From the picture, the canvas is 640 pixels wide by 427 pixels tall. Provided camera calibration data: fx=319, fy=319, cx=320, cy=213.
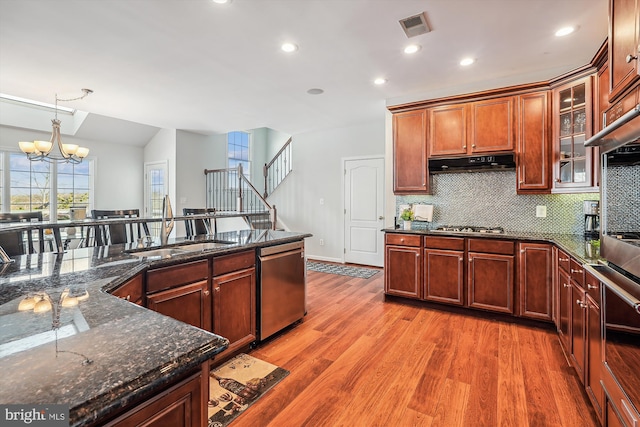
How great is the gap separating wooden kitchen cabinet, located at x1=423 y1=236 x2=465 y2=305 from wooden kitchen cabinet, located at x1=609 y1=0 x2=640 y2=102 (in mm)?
1923

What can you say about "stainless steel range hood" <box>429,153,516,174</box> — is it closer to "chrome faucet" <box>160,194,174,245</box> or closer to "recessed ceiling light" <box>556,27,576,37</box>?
"recessed ceiling light" <box>556,27,576,37</box>

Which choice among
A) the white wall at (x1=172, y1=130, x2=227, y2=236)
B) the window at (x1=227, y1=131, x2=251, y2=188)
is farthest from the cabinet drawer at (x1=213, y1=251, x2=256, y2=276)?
the window at (x1=227, y1=131, x2=251, y2=188)

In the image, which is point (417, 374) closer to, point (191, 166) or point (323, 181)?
point (323, 181)

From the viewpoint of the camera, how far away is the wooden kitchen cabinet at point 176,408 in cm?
71

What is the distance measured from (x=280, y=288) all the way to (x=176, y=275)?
1059 mm

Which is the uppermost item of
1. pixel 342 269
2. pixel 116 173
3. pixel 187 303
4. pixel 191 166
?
pixel 191 166

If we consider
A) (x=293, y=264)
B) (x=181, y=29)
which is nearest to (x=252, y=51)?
(x=181, y=29)

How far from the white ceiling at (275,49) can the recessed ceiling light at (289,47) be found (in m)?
0.06

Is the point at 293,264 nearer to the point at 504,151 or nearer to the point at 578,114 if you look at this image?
the point at 504,151

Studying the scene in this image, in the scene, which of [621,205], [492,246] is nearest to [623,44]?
[621,205]

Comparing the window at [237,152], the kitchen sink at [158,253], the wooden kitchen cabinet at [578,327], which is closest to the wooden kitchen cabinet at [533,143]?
the wooden kitchen cabinet at [578,327]

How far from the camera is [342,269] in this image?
18.6ft

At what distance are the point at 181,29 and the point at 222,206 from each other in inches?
181

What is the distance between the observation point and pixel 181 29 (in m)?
2.67
